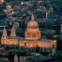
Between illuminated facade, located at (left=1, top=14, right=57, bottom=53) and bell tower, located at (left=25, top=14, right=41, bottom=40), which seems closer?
illuminated facade, located at (left=1, top=14, right=57, bottom=53)

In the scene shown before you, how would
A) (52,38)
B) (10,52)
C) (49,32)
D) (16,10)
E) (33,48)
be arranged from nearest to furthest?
1. (10,52)
2. (33,48)
3. (52,38)
4. (49,32)
5. (16,10)

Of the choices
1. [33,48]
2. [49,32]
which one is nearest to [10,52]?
[33,48]

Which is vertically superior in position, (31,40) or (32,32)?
(32,32)

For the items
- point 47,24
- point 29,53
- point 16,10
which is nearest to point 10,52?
point 29,53

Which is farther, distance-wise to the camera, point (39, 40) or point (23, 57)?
point (39, 40)

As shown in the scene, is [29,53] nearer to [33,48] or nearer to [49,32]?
[33,48]

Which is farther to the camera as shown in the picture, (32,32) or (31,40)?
(32,32)

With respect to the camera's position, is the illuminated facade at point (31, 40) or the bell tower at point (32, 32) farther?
the bell tower at point (32, 32)

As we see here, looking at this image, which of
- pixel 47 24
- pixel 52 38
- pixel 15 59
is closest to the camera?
pixel 15 59

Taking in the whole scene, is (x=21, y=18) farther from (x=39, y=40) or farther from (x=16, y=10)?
(x=39, y=40)
